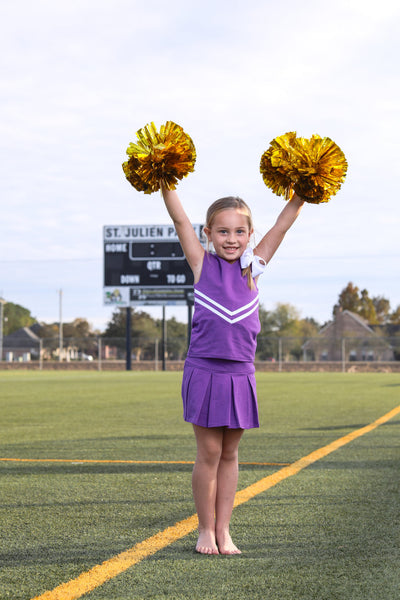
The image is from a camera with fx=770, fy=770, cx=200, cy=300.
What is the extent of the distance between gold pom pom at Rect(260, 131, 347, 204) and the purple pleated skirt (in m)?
0.96

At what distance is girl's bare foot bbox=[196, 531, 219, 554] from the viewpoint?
3516 millimetres

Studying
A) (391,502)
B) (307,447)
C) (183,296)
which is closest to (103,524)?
(391,502)

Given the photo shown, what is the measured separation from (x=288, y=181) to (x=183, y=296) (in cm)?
3288

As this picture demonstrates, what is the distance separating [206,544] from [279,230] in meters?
1.55

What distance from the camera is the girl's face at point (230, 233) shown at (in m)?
3.65

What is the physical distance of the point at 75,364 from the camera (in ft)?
157

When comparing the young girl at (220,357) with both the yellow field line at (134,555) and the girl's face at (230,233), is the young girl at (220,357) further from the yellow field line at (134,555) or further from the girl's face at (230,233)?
the yellow field line at (134,555)

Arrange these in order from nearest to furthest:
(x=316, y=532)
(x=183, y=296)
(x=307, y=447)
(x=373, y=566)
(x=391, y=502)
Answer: (x=373, y=566)
(x=316, y=532)
(x=391, y=502)
(x=307, y=447)
(x=183, y=296)

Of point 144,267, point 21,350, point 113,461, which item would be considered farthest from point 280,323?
point 113,461

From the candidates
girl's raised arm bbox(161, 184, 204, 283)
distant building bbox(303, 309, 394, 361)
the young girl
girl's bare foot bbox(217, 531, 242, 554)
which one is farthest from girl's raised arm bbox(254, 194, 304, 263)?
distant building bbox(303, 309, 394, 361)

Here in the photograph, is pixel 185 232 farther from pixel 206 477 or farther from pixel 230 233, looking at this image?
pixel 206 477

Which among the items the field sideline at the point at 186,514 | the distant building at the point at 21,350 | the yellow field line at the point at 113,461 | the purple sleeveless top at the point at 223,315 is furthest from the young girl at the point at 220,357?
the distant building at the point at 21,350

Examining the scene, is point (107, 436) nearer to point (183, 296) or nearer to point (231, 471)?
point (231, 471)

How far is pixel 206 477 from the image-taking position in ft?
11.7
